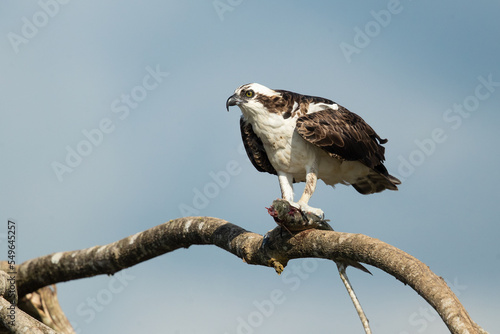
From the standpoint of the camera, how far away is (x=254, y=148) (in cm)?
945

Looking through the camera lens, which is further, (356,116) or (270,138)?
(356,116)

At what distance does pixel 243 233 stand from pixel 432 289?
3.14 metres

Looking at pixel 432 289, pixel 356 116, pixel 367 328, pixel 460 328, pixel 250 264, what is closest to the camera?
pixel 460 328

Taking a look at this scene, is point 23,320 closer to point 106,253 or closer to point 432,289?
point 106,253

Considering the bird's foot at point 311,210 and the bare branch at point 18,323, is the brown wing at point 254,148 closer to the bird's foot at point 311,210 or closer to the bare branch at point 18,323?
the bird's foot at point 311,210

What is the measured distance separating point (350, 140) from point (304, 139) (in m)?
0.62

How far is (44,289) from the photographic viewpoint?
11.2 m

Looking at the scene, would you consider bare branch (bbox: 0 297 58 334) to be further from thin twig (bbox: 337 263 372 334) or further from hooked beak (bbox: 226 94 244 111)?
hooked beak (bbox: 226 94 244 111)

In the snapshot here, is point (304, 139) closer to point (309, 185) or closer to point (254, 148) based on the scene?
point (309, 185)

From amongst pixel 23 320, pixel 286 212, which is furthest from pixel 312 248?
pixel 23 320

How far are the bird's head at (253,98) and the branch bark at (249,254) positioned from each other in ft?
5.10

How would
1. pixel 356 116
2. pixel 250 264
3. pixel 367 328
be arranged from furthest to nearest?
pixel 356 116
pixel 250 264
pixel 367 328

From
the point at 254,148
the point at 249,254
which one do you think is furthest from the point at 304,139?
the point at 249,254

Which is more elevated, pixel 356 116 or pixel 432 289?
pixel 356 116
